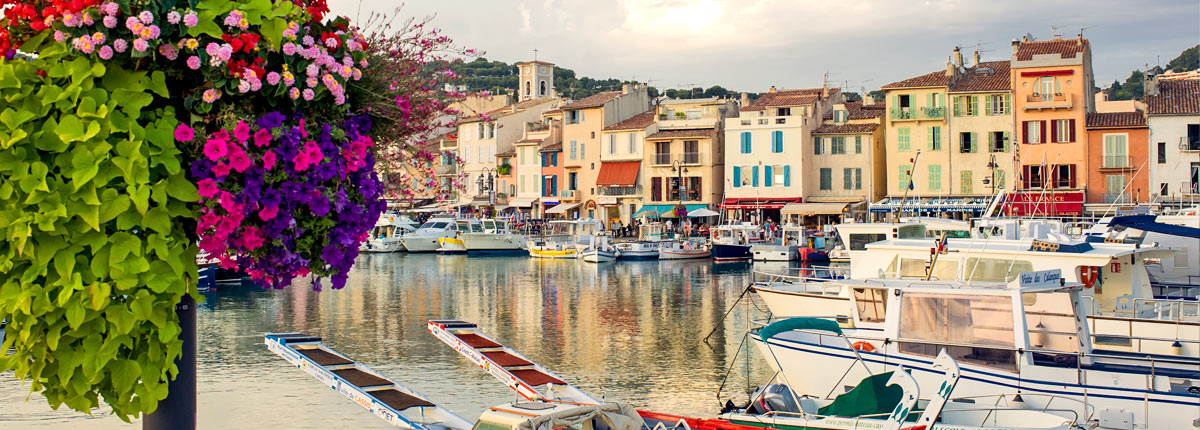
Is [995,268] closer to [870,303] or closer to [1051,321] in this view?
[870,303]

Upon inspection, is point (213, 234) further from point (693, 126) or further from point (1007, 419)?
point (693, 126)

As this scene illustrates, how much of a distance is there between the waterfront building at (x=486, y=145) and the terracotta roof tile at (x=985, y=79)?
3381 centimetres

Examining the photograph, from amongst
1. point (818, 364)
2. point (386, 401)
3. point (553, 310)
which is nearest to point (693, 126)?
point (553, 310)

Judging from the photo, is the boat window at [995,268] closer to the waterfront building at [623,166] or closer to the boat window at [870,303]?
the boat window at [870,303]

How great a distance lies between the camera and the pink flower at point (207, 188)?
501 cm

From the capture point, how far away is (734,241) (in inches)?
2345

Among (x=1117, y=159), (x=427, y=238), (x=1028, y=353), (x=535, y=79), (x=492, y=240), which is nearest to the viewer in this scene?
(x=1028, y=353)

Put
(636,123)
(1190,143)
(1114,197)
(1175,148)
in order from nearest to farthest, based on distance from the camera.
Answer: (1190,143) < (1175,148) < (1114,197) < (636,123)

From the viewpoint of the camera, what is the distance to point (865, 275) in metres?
25.1

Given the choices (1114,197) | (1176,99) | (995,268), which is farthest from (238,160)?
(1176,99)

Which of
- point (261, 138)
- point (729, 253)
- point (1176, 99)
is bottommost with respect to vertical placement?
point (729, 253)

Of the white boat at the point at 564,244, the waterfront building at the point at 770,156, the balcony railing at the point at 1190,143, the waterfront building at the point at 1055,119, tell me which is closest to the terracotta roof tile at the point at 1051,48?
the waterfront building at the point at 1055,119

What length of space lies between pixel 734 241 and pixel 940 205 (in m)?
10.9

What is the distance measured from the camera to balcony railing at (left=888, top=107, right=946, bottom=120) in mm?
62969
